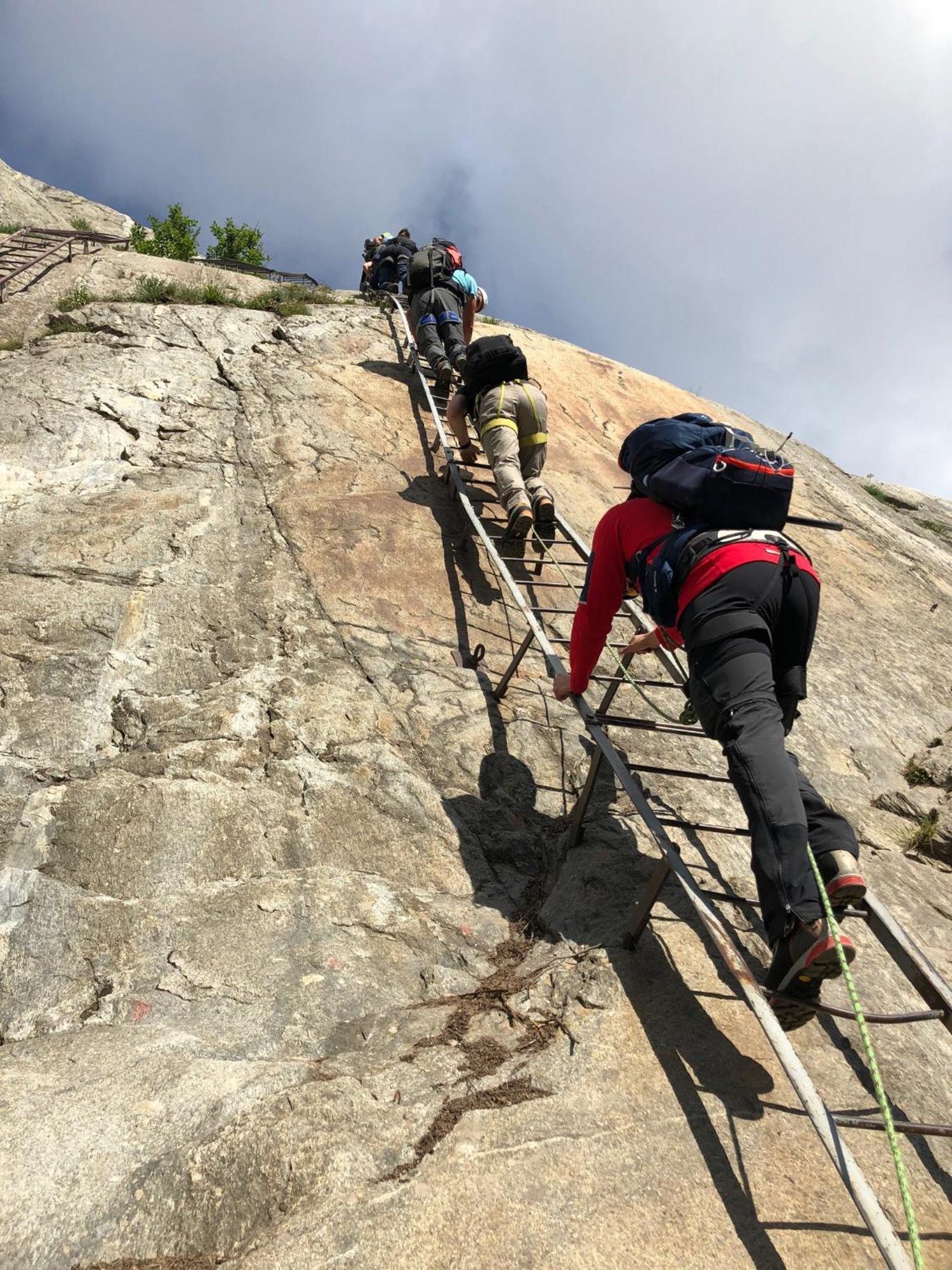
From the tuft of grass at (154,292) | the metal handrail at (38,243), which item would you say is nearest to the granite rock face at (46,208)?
the metal handrail at (38,243)

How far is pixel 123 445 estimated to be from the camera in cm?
597

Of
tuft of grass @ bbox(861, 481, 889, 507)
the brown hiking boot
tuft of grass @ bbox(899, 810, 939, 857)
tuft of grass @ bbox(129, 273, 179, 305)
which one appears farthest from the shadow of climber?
tuft of grass @ bbox(861, 481, 889, 507)

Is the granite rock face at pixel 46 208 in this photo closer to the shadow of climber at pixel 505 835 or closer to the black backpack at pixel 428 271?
the black backpack at pixel 428 271

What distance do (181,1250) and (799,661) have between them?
2.60 m

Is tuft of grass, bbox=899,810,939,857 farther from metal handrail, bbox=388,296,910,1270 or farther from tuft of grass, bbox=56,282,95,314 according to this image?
tuft of grass, bbox=56,282,95,314

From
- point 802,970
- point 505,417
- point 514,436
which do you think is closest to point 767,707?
point 802,970

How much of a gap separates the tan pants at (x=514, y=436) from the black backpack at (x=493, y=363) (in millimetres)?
71

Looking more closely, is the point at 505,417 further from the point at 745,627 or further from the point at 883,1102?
the point at 883,1102

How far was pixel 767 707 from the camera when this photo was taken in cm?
260

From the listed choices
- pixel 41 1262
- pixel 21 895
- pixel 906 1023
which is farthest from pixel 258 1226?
pixel 906 1023

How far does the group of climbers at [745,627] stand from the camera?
2.42 metres

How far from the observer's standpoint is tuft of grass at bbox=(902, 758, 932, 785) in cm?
469

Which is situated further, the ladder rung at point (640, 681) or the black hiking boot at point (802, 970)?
the ladder rung at point (640, 681)

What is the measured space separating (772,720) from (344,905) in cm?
188
